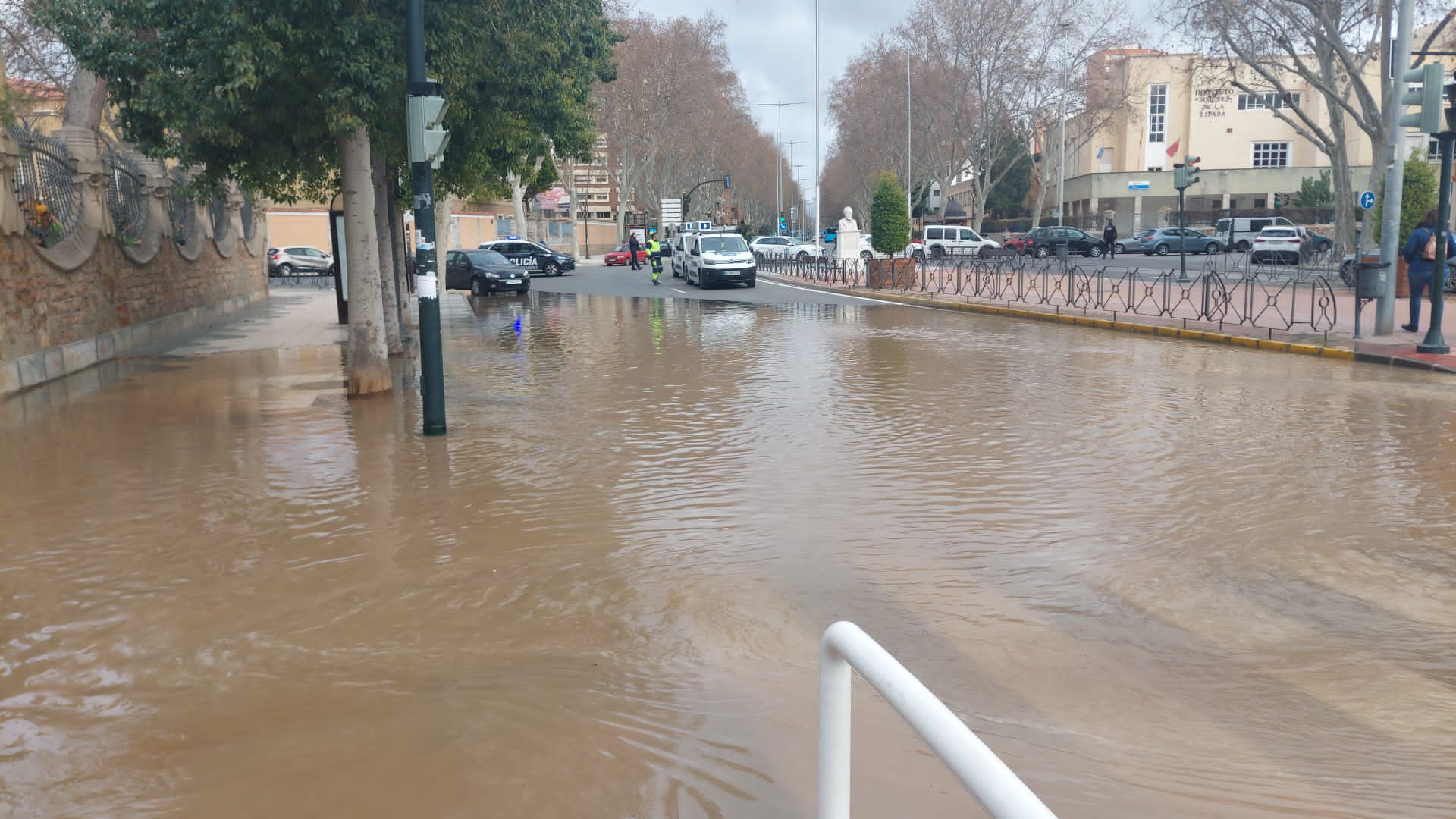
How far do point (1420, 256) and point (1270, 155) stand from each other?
5934 centimetres

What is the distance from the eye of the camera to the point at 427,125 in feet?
30.1

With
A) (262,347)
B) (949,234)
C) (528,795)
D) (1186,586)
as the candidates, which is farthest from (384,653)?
(949,234)

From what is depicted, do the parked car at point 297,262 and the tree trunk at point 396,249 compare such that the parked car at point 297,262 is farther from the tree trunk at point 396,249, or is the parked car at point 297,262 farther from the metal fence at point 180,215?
the tree trunk at point 396,249

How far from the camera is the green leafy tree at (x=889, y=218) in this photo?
32.2m

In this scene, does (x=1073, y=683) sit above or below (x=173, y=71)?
below

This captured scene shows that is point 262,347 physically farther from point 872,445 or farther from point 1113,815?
point 1113,815

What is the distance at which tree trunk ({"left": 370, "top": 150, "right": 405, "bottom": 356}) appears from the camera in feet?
52.5

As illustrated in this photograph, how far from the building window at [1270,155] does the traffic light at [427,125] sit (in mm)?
69930

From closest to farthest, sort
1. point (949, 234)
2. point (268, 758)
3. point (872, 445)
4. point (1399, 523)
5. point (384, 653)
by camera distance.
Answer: point (268, 758) < point (384, 653) < point (1399, 523) < point (872, 445) < point (949, 234)

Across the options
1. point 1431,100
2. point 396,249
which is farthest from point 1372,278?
point 396,249

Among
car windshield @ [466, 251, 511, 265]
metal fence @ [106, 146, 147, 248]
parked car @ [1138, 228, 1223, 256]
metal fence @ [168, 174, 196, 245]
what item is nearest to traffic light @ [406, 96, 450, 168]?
metal fence @ [106, 146, 147, 248]

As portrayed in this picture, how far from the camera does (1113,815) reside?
3.45 meters

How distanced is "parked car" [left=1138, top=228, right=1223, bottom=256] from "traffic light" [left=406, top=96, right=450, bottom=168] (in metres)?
46.2

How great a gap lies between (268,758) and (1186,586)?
14.0 ft
